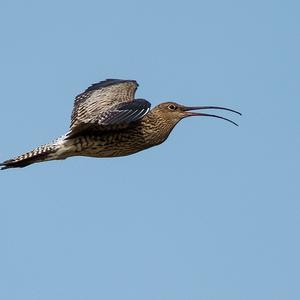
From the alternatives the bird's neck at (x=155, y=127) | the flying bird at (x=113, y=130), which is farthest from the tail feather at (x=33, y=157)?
the bird's neck at (x=155, y=127)

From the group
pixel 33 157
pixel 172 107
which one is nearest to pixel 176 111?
pixel 172 107

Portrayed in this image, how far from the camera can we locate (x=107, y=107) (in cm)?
2094

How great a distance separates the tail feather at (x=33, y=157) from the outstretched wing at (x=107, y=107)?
1.34 ft

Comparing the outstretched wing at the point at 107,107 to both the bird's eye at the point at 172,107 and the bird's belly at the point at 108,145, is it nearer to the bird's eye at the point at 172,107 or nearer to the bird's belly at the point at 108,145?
the bird's belly at the point at 108,145

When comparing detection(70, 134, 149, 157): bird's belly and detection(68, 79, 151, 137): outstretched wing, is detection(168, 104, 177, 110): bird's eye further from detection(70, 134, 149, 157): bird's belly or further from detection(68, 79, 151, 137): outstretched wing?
detection(70, 134, 149, 157): bird's belly

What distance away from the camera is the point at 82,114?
2100cm

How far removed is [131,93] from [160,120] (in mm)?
1548

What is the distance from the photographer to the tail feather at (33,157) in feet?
63.6

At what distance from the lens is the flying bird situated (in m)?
19.1

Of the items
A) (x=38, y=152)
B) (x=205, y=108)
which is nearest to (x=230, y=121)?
(x=205, y=108)

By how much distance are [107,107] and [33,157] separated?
2.08m

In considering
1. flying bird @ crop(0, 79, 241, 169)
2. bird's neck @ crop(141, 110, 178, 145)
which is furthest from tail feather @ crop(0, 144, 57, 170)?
bird's neck @ crop(141, 110, 178, 145)

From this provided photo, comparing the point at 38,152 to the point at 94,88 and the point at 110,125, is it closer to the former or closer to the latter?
the point at 110,125

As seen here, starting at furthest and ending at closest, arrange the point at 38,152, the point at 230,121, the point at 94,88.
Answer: the point at 94,88 → the point at 230,121 → the point at 38,152
